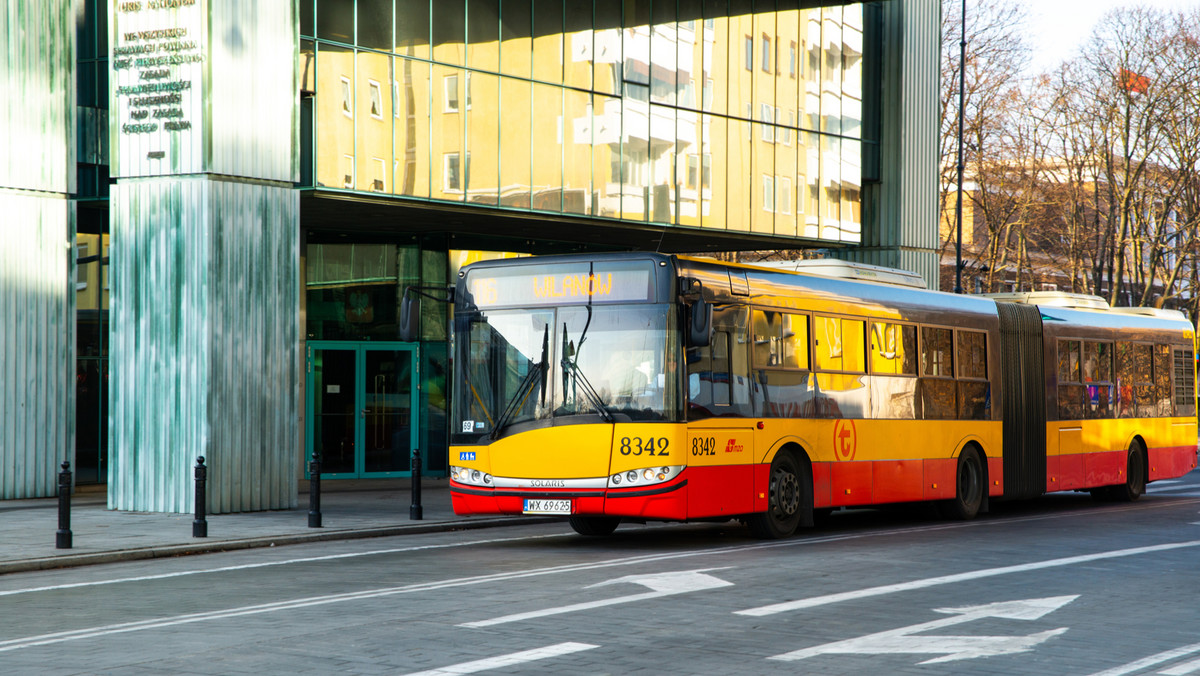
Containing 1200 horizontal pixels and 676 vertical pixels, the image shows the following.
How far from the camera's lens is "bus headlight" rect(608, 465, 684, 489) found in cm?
1370

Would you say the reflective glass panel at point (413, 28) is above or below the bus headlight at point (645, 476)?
above

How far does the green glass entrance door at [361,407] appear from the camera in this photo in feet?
83.9

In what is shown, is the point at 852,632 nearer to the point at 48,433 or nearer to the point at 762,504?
the point at 762,504

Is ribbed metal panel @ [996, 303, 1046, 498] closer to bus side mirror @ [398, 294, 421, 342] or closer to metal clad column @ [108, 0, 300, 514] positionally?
bus side mirror @ [398, 294, 421, 342]

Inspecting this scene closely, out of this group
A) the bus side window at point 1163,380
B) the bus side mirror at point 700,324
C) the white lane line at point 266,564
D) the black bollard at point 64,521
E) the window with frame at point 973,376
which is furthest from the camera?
the bus side window at point 1163,380

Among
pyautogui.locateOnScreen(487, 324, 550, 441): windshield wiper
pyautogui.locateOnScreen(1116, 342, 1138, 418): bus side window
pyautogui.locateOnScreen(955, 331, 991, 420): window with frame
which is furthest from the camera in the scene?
pyautogui.locateOnScreen(1116, 342, 1138, 418): bus side window

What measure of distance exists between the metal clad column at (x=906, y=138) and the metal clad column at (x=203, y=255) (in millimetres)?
15169

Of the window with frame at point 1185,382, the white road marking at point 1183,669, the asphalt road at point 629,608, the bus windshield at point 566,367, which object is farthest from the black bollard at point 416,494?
the window with frame at point 1185,382

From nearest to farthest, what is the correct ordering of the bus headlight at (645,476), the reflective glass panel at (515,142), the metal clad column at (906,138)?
the bus headlight at (645,476) → the reflective glass panel at (515,142) → the metal clad column at (906,138)

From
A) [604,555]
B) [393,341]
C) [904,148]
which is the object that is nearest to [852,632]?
[604,555]

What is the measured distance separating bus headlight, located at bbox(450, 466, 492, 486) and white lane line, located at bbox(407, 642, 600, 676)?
5.94m

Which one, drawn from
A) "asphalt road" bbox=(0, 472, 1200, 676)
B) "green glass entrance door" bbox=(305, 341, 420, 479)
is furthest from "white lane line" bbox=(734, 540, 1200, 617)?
"green glass entrance door" bbox=(305, 341, 420, 479)

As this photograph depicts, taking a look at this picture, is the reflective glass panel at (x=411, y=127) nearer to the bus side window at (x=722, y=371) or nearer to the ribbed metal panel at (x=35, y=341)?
the ribbed metal panel at (x=35, y=341)

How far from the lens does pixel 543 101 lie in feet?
75.1
